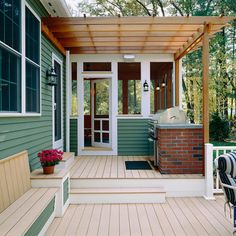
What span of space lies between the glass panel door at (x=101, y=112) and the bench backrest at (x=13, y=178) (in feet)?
13.5

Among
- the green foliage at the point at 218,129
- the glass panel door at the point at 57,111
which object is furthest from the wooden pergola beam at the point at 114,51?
the green foliage at the point at 218,129

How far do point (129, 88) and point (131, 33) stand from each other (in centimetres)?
225

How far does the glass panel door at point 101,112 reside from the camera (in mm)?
8281

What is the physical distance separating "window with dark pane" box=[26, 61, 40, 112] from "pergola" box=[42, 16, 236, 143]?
101 cm

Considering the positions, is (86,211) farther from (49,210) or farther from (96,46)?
(96,46)

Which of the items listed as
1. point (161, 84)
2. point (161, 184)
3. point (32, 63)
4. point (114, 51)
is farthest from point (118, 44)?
point (161, 184)

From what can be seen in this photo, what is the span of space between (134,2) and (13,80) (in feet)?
44.9

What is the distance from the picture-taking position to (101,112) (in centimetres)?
838

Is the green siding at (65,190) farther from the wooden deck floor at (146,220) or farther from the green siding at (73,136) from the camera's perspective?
the green siding at (73,136)

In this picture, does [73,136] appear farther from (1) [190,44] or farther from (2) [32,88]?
(1) [190,44]

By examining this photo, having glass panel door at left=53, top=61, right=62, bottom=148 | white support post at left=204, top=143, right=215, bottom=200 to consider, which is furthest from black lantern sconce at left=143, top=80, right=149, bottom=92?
white support post at left=204, top=143, right=215, bottom=200

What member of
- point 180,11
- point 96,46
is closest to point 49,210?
point 96,46

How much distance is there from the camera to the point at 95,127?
8.51 m

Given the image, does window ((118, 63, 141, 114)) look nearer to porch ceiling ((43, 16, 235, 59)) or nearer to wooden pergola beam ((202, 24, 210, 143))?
porch ceiling ((43, 16, 235, 59))
